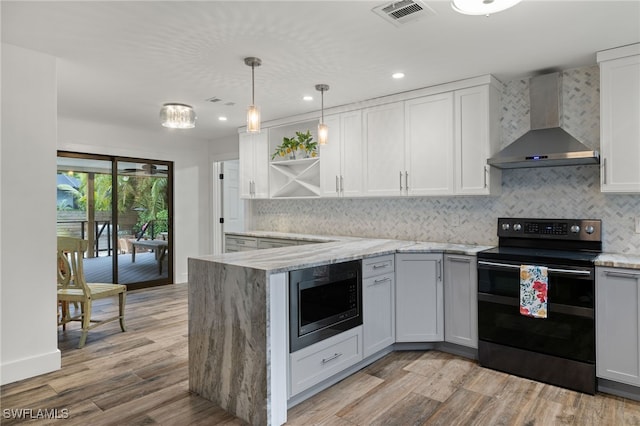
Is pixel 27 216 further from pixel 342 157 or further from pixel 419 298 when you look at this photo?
pixel 419 298

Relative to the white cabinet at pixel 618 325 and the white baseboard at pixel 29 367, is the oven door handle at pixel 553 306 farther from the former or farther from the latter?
the white baseboard at pixel 29 367

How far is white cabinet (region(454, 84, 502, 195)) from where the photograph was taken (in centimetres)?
349

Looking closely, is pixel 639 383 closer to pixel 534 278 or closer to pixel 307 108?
pixel 534 278

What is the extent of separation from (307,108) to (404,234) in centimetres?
189

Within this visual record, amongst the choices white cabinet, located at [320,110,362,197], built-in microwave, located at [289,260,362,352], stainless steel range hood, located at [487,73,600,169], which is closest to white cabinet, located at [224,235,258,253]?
white cabinet, located at [320,110,362,197]

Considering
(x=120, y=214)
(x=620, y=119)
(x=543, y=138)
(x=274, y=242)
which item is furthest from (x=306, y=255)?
(x=120, y=214)

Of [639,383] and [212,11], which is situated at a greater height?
[212,11]

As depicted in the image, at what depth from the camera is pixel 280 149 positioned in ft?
16.7

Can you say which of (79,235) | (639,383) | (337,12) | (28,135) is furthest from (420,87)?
(79,235)

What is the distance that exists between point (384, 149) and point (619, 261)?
2268 mm

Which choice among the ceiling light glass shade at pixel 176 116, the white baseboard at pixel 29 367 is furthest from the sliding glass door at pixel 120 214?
the white baseboard at pixel 29 367

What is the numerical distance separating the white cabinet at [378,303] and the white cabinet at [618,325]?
147 cm

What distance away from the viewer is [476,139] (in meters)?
3.55

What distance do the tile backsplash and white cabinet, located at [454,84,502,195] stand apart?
0.18m
